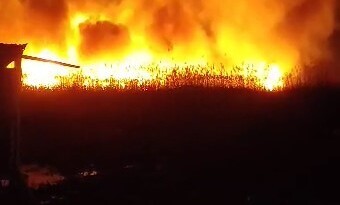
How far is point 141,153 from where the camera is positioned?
49.5 feet

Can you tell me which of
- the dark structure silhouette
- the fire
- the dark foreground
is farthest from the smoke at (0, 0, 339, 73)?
the dark structure silhouette

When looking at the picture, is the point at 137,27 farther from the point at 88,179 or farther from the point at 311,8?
the point at 88,179

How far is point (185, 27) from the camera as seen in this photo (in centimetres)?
3019

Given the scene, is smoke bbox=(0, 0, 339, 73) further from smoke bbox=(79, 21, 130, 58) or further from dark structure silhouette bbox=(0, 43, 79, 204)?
dark structure silhouette bbox=(0, 43, 79, 204)

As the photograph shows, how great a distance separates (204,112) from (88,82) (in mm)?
5184

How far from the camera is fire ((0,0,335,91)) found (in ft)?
90.7

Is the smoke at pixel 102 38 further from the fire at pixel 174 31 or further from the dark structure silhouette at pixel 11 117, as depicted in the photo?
the dark structure silhouette at pixel 11 117

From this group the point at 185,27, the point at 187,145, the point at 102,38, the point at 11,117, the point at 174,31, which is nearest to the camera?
the point at 11,117

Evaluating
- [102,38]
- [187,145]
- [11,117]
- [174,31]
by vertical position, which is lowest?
[187,145]

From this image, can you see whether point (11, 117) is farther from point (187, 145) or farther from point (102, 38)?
point (102, 38)

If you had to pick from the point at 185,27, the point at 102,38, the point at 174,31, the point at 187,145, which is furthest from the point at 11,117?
the point at 185,27

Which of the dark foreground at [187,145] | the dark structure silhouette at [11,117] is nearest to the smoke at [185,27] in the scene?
the dark foreground at [187,145]

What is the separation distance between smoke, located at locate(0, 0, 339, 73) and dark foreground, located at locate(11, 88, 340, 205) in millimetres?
7817

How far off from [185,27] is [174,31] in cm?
83
